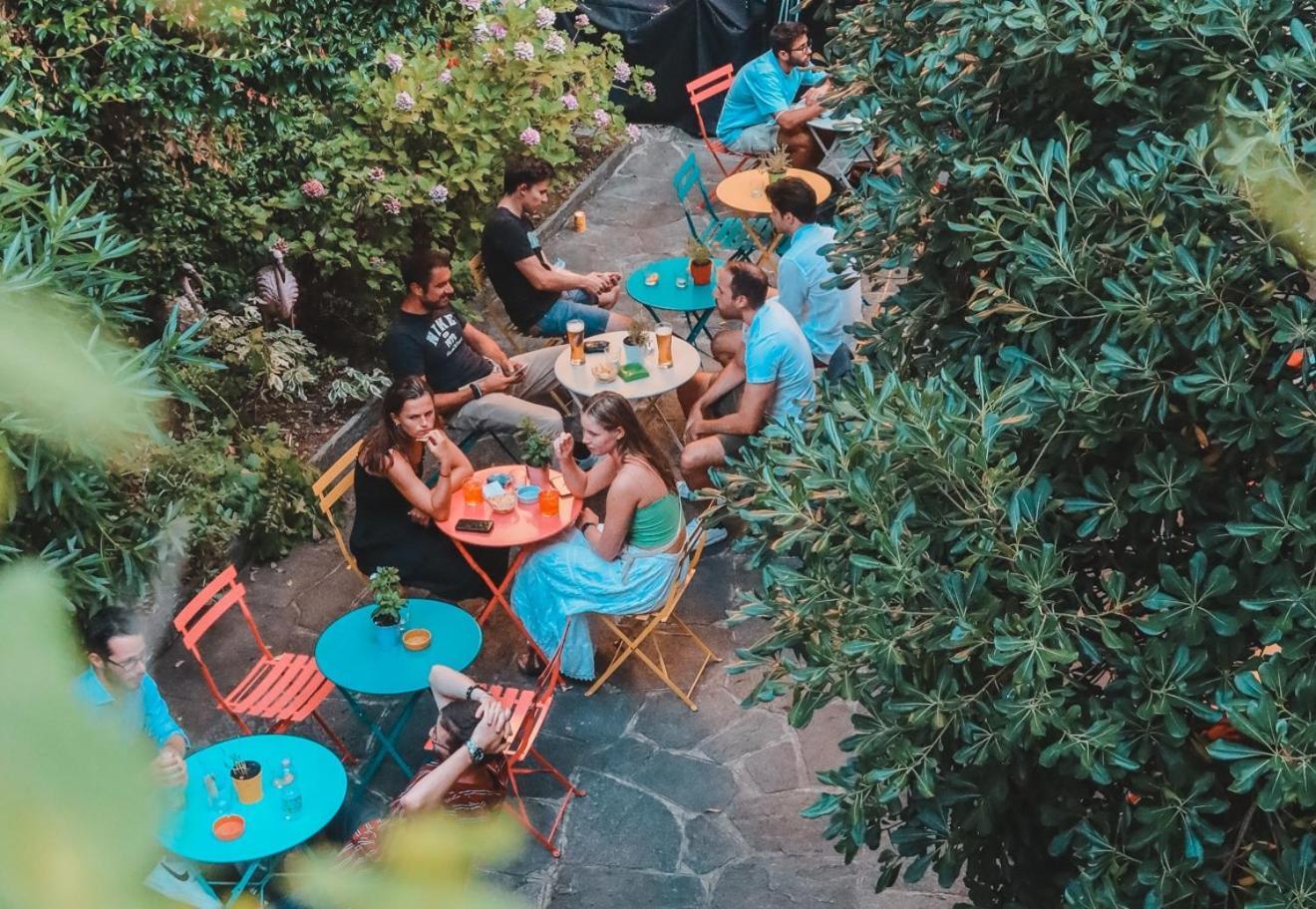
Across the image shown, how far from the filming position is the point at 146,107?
19.4 feet

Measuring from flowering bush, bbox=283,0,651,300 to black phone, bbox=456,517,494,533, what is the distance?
256cm

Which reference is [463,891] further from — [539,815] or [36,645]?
[539,815]

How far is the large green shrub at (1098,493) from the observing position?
8.40 ft

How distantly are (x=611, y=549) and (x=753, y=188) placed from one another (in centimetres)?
427

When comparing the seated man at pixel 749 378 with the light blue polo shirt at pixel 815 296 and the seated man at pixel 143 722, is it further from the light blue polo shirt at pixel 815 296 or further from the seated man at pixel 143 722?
the seated man at pixel 143 722

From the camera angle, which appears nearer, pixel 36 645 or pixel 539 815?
pixel 36 645

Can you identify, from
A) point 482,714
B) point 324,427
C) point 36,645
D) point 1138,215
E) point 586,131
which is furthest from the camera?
point 586,131

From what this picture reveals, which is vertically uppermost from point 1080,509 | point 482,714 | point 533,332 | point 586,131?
point 1080,509

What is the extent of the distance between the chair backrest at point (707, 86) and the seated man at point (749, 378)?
12.8 ft

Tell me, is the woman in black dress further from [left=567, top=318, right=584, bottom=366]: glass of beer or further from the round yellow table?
the round yellow table

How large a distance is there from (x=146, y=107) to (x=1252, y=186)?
16.4 feet

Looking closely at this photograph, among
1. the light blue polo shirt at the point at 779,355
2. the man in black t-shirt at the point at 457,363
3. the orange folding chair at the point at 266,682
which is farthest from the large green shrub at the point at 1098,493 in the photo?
the man in black t-shirt at the point at 457,363

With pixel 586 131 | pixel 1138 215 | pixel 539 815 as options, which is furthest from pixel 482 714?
pixel 586 131

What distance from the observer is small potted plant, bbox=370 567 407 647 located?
5480mm
